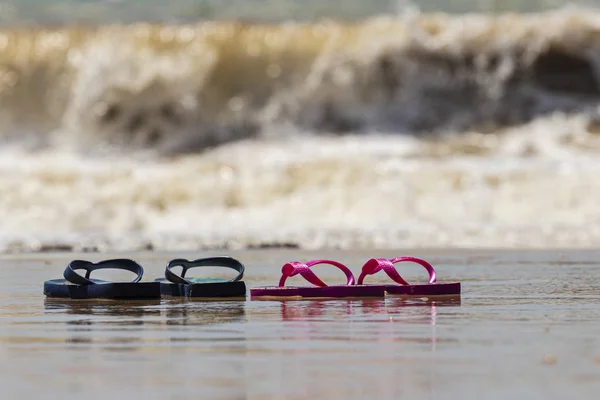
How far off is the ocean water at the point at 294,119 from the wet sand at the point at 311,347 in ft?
39.5

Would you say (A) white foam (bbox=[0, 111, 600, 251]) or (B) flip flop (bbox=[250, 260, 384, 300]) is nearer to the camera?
(B) flip flop (bbox=[250, 260, 384, 300])

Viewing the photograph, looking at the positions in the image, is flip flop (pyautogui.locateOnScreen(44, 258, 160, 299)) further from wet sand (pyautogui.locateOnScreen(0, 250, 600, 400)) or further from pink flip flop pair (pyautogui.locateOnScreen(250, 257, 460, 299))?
pink flip flop pair (pyautogui.locateOnScreen(250, 257, 460, 299))

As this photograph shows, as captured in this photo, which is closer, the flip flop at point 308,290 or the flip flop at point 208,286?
the flip flop at point 308,290

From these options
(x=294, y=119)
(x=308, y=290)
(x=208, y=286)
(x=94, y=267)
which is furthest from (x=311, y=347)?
(x=294, y=119)

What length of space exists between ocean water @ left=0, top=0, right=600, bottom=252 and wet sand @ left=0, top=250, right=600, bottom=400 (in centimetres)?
1205

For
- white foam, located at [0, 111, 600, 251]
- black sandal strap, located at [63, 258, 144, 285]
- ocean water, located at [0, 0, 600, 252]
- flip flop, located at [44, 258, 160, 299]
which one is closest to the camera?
flip flop, located at [44, 258, 160, 299]

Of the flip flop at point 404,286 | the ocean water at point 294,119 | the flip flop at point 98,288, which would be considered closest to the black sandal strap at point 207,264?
the flip flop at point 98,288

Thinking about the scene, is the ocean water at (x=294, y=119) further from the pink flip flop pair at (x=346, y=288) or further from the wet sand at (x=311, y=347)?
the wet sand at (x=311, y=347)

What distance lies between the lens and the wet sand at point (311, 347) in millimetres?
5270

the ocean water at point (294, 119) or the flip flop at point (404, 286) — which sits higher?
the ocean water at point (294, 119)

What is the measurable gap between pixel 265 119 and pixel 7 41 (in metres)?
7.12

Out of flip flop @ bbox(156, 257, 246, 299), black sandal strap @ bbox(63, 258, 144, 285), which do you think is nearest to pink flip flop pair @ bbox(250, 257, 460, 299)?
flip flop @ bbox(156, 257, 246, 299)

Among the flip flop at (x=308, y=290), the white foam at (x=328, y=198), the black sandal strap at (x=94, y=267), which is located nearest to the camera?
the flip flop at (x=308, y=290)

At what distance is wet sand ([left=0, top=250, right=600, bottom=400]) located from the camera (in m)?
5.27
